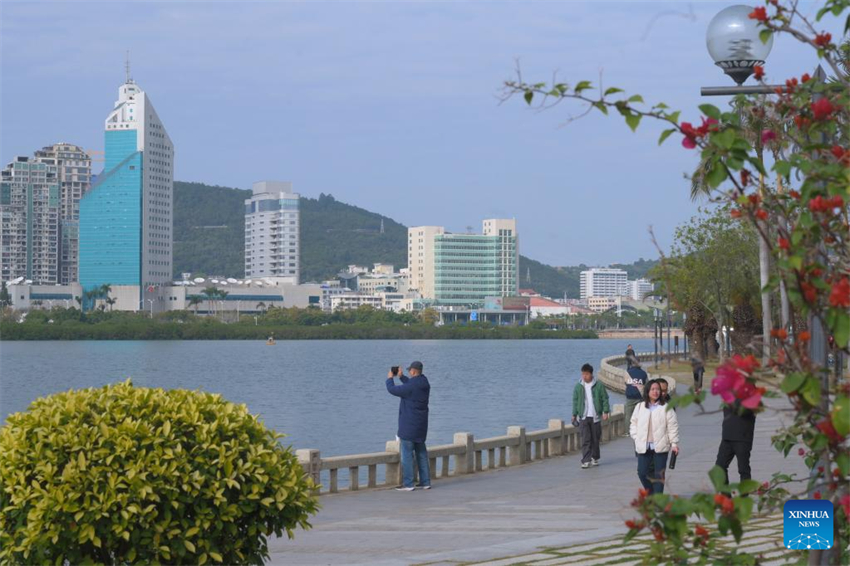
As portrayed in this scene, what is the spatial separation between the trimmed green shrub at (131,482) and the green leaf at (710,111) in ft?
13.1

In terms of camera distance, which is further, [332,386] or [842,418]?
[332,386]

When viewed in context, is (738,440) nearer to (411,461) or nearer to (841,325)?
(411,461)

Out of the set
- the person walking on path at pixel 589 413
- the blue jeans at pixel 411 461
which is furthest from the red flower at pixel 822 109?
the person walking on path at pixel 589 413

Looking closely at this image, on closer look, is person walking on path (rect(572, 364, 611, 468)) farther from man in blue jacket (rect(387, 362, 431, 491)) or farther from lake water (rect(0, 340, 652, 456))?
lake water (rect(0, 340, 652, 456))

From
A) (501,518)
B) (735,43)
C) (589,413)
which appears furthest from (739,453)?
(735,43)

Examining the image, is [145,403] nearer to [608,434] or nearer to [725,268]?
[608,434]

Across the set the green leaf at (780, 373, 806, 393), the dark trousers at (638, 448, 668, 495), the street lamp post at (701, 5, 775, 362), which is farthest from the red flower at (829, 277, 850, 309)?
the dark trousers at (638, 448, 668, 495)

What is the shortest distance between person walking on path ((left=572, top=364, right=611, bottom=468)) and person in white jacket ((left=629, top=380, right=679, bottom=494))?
512 cm

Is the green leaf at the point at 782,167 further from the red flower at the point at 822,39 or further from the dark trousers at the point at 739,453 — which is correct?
the dark trousers at the point at 739,453

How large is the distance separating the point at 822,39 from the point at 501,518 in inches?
375

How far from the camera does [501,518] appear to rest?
13859mm

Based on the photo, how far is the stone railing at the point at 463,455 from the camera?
16.9 m

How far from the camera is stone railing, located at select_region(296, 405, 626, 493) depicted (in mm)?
16875

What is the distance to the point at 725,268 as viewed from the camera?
63312 mm
